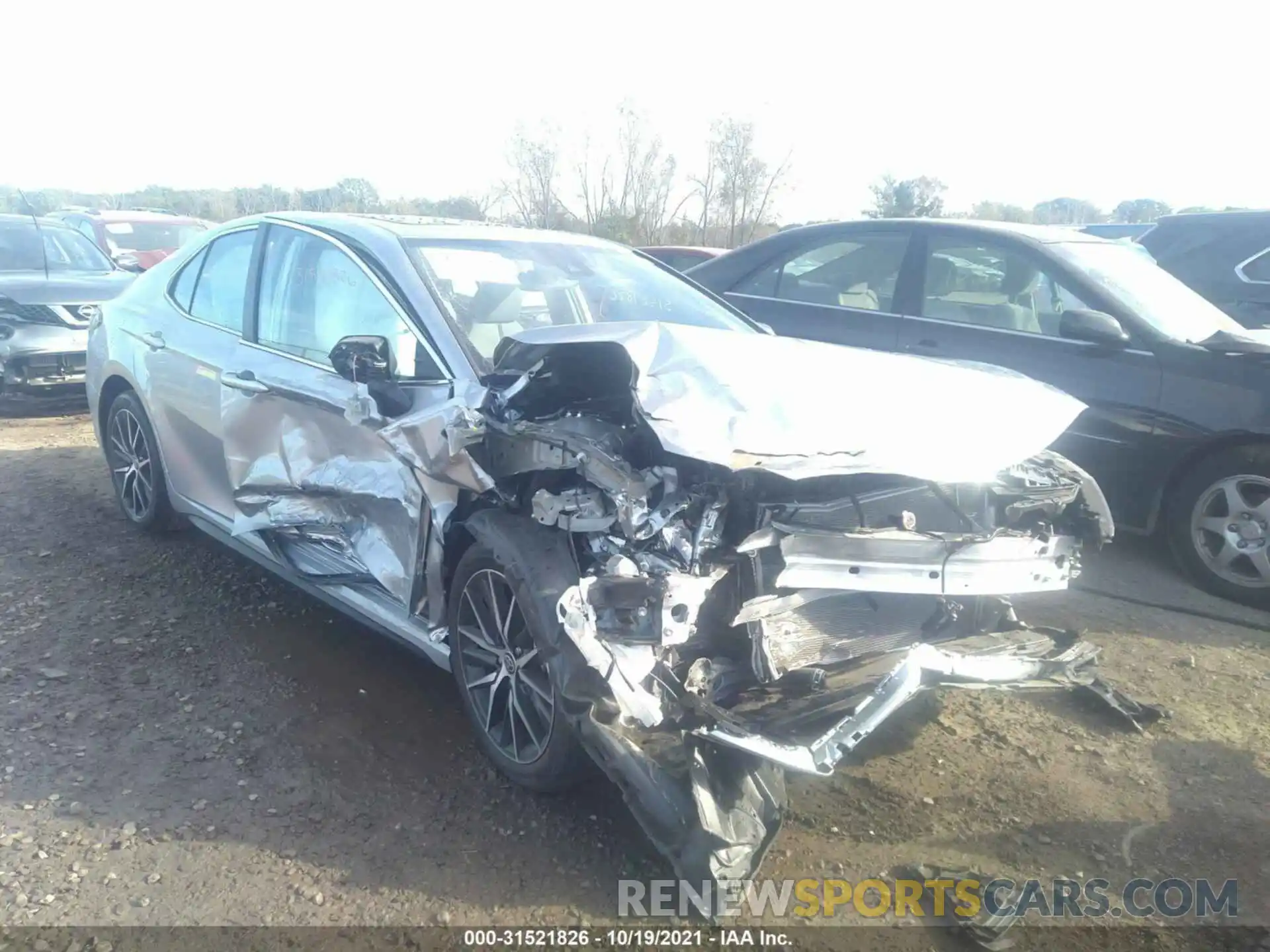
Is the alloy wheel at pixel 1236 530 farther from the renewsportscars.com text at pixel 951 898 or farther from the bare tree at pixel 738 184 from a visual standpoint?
the bare tree at pixel 738 184

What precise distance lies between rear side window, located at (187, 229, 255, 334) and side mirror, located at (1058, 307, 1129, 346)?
4096 millimetres

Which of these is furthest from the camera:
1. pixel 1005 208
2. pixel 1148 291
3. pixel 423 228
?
pixel 1005 208

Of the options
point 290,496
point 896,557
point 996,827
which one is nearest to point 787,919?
point 996,827

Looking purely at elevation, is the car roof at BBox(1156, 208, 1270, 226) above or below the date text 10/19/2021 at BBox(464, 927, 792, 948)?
above

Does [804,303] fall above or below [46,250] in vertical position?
above

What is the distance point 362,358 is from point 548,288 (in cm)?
99

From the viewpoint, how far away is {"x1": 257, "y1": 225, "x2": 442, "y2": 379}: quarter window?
3.67m

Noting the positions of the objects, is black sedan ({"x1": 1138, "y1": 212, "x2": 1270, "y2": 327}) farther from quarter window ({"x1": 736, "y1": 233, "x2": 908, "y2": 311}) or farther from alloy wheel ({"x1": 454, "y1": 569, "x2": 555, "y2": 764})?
alloy wheel ({"x1": 454, "y1": 569, "x2": 555, "y2": 764})

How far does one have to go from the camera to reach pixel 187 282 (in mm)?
5043

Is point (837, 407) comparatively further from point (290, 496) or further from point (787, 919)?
point (290, 496)

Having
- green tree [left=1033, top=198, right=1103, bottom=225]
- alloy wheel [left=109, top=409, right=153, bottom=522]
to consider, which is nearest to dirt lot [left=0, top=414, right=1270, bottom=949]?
alloy wheel [left=109, top=409, right=153, bottom=522]

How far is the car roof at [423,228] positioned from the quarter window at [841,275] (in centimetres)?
204

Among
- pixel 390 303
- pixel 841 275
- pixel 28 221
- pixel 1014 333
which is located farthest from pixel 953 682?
pixel 28 221

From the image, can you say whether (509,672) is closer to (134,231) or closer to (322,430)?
(322,430)
